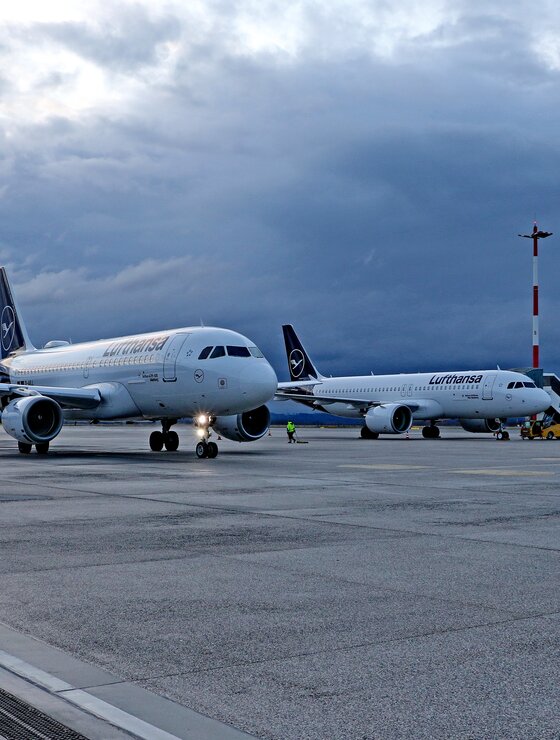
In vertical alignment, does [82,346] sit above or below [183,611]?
above

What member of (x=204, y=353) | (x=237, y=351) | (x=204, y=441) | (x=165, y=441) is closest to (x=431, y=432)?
(x=165, y=441)

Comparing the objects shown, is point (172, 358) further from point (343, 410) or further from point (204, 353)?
point (343, 410)

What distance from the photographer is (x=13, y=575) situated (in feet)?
24.4

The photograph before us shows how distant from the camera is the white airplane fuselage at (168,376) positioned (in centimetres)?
2627

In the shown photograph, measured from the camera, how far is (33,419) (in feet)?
90.0

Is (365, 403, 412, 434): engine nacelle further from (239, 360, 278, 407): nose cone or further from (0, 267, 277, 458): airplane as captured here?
(239, 360, 278, 407): nose cone

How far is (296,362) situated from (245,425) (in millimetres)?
40585

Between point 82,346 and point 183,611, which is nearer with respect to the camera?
point 183,611

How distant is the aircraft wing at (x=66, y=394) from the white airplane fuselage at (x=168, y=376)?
0.20 m

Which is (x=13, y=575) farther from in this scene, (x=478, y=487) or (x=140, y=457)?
(x=140, y=457)

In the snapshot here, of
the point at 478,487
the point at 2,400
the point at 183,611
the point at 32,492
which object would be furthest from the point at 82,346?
the point at 183,611

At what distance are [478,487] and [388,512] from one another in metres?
4.58

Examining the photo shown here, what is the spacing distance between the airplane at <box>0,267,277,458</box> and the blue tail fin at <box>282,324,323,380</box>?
3600cm

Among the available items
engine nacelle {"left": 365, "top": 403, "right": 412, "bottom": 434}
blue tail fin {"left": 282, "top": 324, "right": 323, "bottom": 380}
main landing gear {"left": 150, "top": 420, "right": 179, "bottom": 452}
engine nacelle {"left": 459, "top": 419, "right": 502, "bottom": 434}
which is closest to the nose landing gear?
main landing gear {"left": 150, "top": 420, "right": 179, "bottom": 452}
